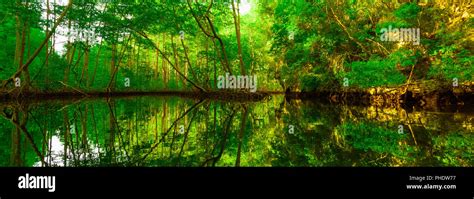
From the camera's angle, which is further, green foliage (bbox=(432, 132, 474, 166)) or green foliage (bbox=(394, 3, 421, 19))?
green foliage (bbox=(394, 3, 421, 19))

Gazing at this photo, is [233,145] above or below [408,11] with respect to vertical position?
below

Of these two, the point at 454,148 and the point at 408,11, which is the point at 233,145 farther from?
the point at 408,11

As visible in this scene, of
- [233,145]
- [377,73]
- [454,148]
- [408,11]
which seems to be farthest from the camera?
[377,73]

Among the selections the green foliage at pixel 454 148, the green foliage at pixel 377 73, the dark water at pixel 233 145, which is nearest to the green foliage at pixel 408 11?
the green foliage at pixel 377 73

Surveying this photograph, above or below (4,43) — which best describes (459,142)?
below

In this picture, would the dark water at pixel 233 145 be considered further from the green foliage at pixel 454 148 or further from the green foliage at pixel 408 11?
the green foliage at pixel 408 11

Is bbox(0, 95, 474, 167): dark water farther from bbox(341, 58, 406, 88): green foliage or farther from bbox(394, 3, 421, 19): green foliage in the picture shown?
bbox(394, 3, 421, 19): green foliage

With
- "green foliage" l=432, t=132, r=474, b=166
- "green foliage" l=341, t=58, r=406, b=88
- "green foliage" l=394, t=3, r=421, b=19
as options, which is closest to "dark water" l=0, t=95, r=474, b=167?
"green foliage" l=432, t=132, r=474, b=166

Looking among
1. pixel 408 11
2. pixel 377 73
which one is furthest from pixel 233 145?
pixel 408 11

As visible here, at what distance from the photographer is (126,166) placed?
3992 mm

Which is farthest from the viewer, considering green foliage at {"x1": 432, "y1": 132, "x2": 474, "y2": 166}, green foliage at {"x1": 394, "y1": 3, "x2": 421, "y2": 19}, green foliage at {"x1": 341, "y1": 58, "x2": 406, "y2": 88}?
green foliage at {"x1": 341, "y1": 58, "x2": 406, "y2": 88}
